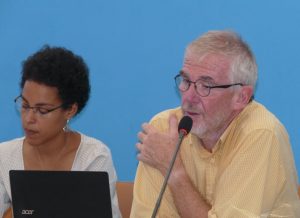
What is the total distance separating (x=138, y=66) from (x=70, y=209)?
1083mm

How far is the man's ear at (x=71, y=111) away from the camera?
2.10 metres

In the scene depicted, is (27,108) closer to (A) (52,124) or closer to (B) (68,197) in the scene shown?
(A) (52,124)

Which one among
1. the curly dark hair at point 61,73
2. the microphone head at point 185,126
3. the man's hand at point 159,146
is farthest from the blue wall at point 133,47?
the microphone head at point 185,126

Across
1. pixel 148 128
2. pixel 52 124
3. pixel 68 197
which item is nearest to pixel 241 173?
pixel 148 128

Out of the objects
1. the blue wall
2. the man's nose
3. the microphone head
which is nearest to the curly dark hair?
the man's nose

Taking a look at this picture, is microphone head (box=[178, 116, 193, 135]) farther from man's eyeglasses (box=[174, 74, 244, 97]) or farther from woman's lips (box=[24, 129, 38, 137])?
woman's lips (box=[24, 129, 38, 137])

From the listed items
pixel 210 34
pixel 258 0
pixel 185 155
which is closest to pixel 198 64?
pixel 210 34

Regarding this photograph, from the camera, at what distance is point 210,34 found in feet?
5.28

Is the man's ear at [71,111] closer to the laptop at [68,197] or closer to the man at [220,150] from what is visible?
the man at [220,150]

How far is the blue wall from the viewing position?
2264 millimetres

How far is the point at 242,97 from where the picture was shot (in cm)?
164

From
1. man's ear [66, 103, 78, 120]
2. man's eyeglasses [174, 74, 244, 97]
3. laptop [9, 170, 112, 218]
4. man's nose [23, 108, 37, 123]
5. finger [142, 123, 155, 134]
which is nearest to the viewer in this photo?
laptop [9, 170, 112, 218]

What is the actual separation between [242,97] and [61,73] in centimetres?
70

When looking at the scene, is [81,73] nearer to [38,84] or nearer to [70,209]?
[38,84]
